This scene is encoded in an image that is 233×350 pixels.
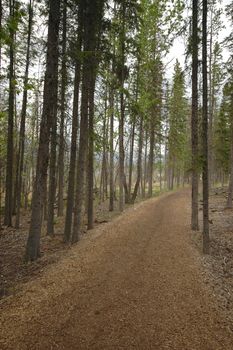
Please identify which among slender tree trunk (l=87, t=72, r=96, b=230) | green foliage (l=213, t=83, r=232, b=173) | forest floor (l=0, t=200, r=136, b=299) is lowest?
forest floor (l=0, t=200, r=136, b=299)

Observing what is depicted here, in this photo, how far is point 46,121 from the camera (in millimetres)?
10414

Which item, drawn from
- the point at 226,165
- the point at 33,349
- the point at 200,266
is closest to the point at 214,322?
the point at 200,266

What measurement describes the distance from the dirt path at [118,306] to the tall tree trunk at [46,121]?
1726mm

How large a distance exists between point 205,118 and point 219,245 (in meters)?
5.44

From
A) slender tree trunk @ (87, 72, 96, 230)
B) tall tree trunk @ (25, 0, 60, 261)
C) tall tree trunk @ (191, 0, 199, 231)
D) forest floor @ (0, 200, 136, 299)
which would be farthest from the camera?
slender tree trunk @ (87, 72, 96, 230)

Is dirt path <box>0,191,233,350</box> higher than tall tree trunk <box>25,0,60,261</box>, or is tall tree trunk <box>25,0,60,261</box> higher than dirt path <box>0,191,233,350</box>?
tall tree trunk <box>25,0,60,261</box>

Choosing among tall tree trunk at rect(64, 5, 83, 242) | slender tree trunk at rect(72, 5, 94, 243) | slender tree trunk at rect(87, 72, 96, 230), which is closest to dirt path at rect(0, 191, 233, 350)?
slender tree trunk at rect(72, 5, 94, 243)

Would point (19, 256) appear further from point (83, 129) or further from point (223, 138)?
point (223, 138)

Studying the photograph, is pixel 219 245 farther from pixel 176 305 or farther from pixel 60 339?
pixel 60 339

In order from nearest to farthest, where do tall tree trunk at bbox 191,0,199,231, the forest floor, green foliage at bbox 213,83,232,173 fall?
the forest floor, tall tree trunk at bbox 191,0,199,231, green foliage at bbox 213,83,232,173

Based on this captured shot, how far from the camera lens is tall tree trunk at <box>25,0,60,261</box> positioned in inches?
400

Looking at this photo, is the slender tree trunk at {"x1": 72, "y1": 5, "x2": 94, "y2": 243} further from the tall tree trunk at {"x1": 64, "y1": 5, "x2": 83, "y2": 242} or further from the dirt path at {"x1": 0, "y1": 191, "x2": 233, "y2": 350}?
the dirt path at {"x1": 0, "y1": 191, "x2": 233, "y2": 350}

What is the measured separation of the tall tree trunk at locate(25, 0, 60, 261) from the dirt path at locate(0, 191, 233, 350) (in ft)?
5.66

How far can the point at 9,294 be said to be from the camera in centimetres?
754
